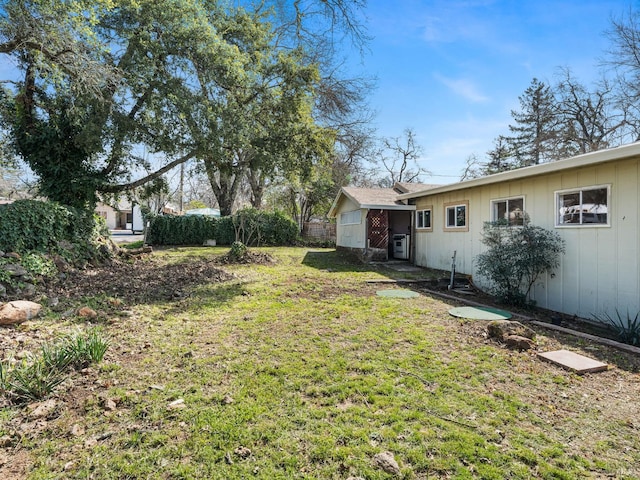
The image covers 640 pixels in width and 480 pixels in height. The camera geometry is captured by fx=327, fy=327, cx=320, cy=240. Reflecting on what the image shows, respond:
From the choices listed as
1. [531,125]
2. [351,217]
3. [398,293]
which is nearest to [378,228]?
[351,217]

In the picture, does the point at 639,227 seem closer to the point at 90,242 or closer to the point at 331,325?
the point at 331,325

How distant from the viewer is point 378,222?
13047mm

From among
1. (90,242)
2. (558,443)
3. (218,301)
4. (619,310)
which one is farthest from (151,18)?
(619,310)

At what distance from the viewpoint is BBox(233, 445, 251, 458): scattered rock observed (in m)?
2.20

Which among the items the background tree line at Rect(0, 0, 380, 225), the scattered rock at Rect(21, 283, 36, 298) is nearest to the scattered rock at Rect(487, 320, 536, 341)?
the scattered rock at Rect(21, 283, 36, 298)

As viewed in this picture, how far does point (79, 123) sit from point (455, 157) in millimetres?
27661

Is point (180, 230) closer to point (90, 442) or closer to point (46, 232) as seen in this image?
point (46, 232)

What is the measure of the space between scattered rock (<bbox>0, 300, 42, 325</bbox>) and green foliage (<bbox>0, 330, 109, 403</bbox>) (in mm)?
1439

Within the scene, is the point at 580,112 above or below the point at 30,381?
above

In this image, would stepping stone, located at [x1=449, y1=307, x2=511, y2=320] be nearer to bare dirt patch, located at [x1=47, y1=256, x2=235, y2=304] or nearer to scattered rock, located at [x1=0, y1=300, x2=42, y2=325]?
bare dirt patch, located at [x1=47, y1=256, x2=235, y2=304]

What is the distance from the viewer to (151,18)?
866cm

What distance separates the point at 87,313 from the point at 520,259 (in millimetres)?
7520

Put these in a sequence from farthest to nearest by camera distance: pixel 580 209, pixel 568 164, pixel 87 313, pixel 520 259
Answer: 1. pixel 520 259
2. pixel 580 209
3. pixel 568 164
4. pixel 87 313

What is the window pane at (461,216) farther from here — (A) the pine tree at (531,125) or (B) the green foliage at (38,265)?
(A) the pine tree at (531,125)
